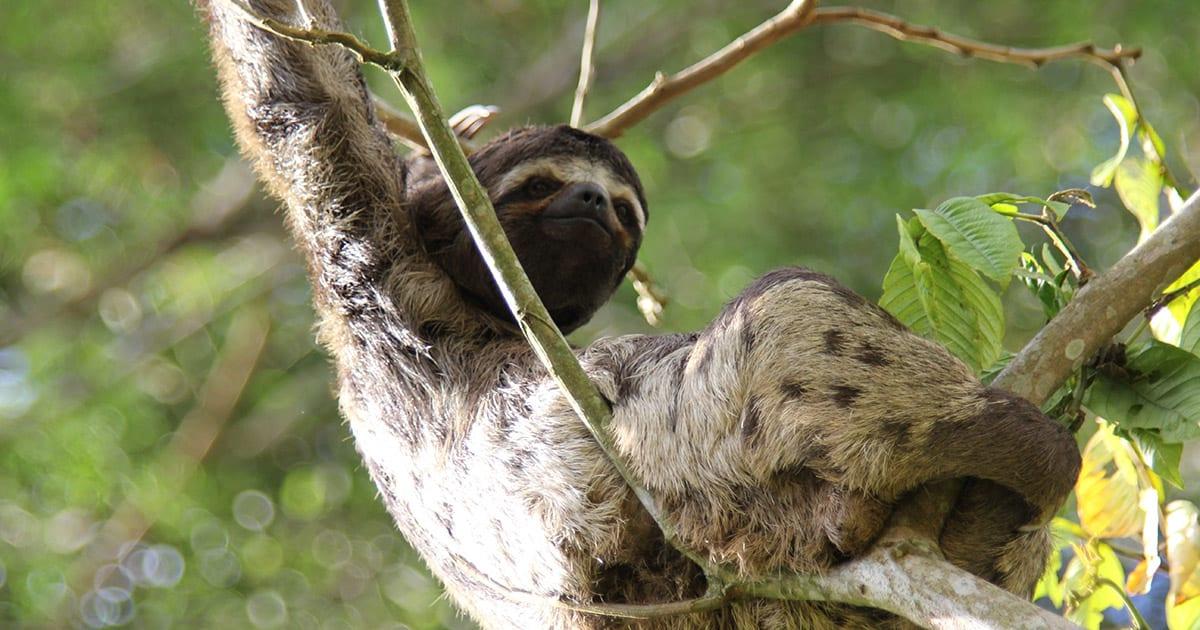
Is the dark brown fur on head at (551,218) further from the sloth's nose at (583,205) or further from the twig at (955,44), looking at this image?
the twig at (955,44)

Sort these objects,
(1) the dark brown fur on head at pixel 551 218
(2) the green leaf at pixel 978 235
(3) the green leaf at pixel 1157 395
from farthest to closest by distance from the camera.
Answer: (1) the dark brown fur on head at pixel 551 218 → (3) the green leaf at pixel 1157 395 → (2) the green leaf at pixel 978 235

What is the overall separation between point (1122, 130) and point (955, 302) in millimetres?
1431

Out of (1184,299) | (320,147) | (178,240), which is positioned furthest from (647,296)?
(178,240)

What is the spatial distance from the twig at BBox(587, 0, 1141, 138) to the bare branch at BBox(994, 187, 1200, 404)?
1647 mm

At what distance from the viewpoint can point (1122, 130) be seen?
5.08 meters

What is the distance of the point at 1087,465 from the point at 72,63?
36.0ft

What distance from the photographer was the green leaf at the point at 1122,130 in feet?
15.9

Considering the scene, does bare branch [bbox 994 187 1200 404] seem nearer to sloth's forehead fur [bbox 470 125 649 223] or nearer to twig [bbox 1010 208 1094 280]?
twig [bbox 1010 208 1094 280]

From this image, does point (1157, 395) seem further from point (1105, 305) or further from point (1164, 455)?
point (1105, 305)

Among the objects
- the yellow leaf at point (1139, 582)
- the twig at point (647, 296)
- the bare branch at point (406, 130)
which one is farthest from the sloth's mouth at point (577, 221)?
the yellow leaf at point (1139, 582)

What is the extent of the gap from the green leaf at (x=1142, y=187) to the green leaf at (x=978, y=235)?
1067mm

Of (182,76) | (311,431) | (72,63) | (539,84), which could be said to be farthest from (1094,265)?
(72,63)

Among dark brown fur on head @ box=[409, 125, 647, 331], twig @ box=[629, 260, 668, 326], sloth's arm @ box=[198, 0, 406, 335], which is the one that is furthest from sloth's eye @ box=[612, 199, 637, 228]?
sloth's arm @ box=[198, 0, 406, 335]

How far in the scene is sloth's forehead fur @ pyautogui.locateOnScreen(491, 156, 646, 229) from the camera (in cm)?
616
